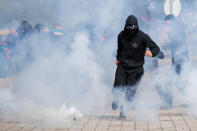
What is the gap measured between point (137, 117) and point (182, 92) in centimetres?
142

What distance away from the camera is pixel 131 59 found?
22.6 feet

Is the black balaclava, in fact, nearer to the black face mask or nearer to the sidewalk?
the black face mask

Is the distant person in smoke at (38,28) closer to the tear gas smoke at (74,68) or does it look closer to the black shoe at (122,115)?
the tear gas smoke at (74,68)

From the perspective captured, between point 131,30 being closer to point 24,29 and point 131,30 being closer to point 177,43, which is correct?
point 177,43

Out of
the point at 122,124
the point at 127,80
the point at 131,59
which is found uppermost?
the point at 131,59

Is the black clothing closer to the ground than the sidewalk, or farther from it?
farther from it

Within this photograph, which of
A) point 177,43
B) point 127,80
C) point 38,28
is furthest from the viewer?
point 38,28

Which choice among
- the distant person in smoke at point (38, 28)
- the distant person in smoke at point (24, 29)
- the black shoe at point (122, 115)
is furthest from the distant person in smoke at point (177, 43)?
the distant person in smoke at point (24, 29)

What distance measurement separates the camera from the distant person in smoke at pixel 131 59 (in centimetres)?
683

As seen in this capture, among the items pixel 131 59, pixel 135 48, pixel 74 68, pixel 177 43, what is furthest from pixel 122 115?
pixel 74 68

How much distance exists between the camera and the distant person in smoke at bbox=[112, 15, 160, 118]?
6.83m

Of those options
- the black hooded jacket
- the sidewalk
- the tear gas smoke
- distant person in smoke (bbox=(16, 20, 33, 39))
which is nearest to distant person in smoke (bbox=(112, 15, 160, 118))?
the black hooded jacket

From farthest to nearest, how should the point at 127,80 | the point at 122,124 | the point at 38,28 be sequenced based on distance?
1. the point at 38,28
2. the point at 127,80
3. the point at 122,124

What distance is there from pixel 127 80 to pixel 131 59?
350 millimetres
